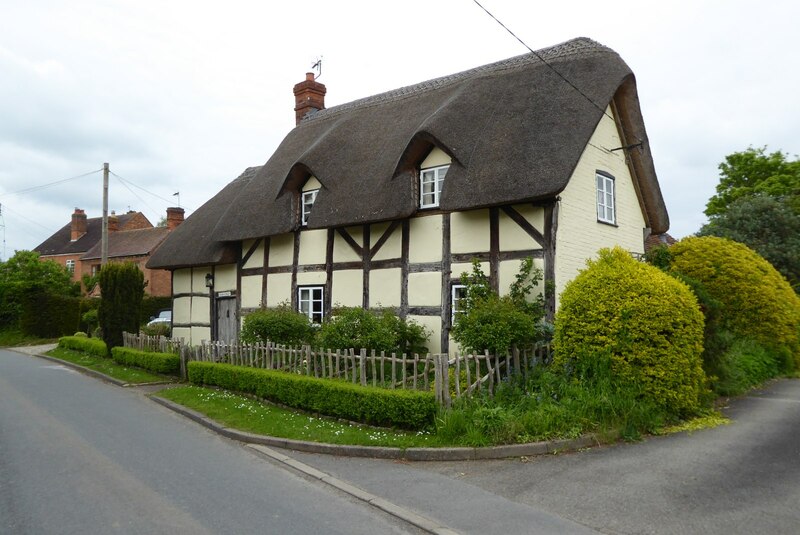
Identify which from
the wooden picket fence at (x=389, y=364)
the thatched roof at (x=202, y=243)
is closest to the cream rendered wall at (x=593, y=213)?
the wooden picket fence at (x=389, y=364)

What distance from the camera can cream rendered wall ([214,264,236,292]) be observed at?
17.7 metres

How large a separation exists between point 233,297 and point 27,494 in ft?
38.8

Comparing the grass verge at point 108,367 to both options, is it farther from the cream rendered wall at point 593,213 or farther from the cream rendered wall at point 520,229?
the cream rendered wall at point 593,213

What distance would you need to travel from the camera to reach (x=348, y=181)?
14.1 meters

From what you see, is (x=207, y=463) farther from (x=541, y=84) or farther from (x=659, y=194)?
(x=659, y=194)

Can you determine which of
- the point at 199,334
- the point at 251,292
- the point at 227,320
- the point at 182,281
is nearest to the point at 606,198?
the point at 251,292

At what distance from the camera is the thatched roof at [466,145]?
432 inches

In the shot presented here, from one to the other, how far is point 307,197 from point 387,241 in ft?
11.6

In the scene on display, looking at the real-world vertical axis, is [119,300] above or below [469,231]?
below

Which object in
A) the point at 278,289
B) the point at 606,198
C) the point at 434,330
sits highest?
the point at 606,198

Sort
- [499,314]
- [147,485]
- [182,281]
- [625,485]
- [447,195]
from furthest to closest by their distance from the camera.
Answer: [182,281] < [447,195] < [499,314] < [147,485] < [625,485]

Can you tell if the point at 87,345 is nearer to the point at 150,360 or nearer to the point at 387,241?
the point at 150,360

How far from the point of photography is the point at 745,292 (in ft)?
42.6

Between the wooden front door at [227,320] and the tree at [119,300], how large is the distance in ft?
8.91
